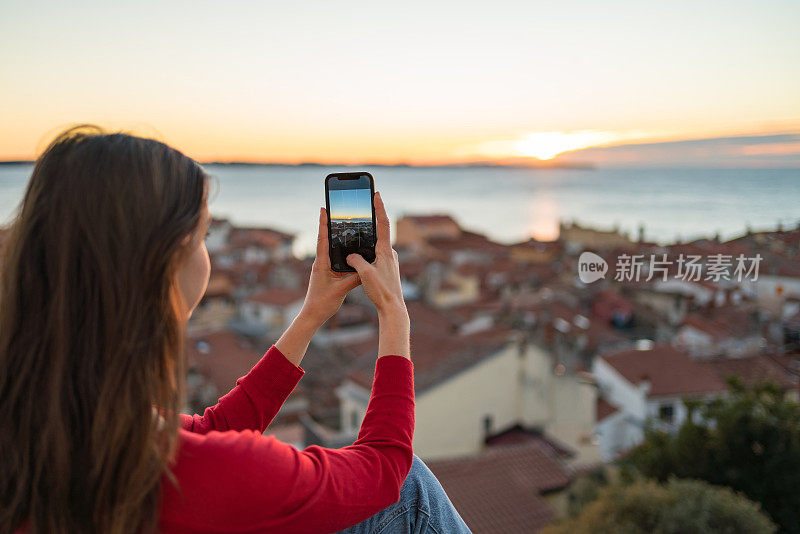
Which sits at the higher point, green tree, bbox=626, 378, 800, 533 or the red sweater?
the red sweater

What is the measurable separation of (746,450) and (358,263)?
4.27 metres

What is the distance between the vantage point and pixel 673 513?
3229mm

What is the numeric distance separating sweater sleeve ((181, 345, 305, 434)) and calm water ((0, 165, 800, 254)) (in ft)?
0.68

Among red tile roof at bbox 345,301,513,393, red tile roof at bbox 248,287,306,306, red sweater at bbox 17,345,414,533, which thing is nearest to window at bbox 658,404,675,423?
red tile roof at bbox 345,301,513,393

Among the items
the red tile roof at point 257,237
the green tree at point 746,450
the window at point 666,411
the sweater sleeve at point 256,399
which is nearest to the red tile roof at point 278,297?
the red tile roof at point 257,237

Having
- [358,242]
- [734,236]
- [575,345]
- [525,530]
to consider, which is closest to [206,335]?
[575,345]

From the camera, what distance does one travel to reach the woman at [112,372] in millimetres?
513

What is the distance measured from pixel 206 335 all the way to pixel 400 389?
11213 millimetres

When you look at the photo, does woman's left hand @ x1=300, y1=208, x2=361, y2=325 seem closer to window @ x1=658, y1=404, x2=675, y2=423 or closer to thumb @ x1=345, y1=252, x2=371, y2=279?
thumb @ x1=345, y1=252, x2=371, y2=279

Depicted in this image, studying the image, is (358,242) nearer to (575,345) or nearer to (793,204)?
(793,204)

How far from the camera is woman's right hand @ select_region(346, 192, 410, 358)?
26.6 inches

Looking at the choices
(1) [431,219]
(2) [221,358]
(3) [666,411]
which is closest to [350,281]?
(3) [666,411]

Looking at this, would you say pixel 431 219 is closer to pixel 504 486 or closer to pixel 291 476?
pixel 504 486

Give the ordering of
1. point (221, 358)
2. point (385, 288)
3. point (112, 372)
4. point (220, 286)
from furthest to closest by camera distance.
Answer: point (220, 286), point (221, 358), point (385, 288), point (112, 372)
